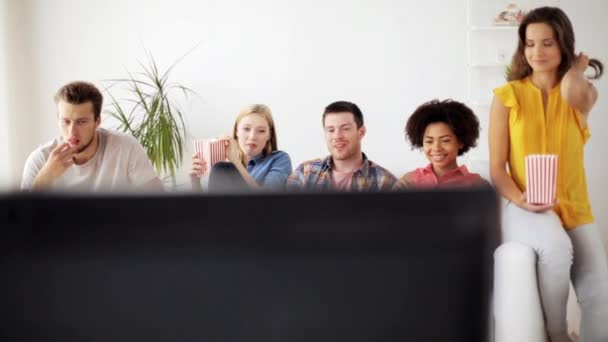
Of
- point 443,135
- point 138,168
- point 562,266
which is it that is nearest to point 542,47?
point 443,135

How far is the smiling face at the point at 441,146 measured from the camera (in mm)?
2252

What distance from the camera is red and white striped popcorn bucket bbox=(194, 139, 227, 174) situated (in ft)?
8.02

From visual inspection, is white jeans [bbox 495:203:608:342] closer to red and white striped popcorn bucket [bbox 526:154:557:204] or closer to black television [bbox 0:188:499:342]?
red and white striped popcorn bucket [bbox 526:154:557:204]

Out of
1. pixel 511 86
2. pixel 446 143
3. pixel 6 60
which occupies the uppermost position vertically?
pixel 6 60

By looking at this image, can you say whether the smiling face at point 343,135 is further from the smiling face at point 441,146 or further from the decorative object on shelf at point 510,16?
the decorative object on shelf at point 510,16

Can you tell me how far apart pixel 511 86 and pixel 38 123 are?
3548 mm

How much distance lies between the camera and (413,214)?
1.36ft

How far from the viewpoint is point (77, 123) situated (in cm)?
221

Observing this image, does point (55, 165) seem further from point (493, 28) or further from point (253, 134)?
point (493, 28)

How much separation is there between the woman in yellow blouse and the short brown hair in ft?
4.89

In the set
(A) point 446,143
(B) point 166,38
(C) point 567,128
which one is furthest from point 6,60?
(C) point 567,128

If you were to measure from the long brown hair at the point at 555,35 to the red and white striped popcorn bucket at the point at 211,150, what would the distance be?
47.6 inches

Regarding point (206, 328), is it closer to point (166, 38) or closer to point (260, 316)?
point (260, 316)

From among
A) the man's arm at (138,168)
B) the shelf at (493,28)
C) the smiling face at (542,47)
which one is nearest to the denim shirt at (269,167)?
the man's arm at (138,168)
